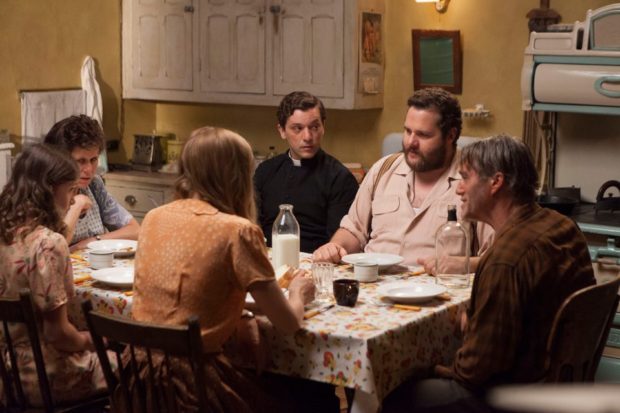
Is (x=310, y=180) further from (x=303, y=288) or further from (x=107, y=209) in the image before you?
(x=303, y=288)

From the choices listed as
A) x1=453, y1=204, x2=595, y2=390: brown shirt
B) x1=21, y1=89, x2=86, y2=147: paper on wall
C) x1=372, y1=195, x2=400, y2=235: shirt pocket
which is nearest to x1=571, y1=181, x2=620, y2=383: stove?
x1=372, y1=195, x2=400, y2=235: shirt pocket

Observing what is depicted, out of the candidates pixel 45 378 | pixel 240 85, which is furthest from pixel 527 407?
pixel 240 85

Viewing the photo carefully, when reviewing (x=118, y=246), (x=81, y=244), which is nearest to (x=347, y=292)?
(x=118, y=246)

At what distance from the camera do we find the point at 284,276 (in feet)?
7.83

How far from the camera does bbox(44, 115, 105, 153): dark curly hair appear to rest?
9.71 ft

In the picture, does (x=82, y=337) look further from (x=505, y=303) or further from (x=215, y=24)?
(x=215, y=24)

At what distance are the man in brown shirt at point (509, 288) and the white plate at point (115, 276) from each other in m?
0.84

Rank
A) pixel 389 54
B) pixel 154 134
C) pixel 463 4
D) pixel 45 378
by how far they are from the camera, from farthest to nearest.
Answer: pixel 154 134, pixel 389 54, pixel 463 4, pixel 45 378

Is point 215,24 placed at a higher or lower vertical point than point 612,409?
higher

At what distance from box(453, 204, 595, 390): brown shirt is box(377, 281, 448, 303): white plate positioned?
21cm

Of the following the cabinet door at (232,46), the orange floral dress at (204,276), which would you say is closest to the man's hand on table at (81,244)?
the orange floral dress at (204,276)

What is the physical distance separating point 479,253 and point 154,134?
290 centimetres

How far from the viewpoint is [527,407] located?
26cm

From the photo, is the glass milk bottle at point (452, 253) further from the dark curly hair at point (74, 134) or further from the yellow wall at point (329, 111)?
the yellow wall at point (329, 111)
